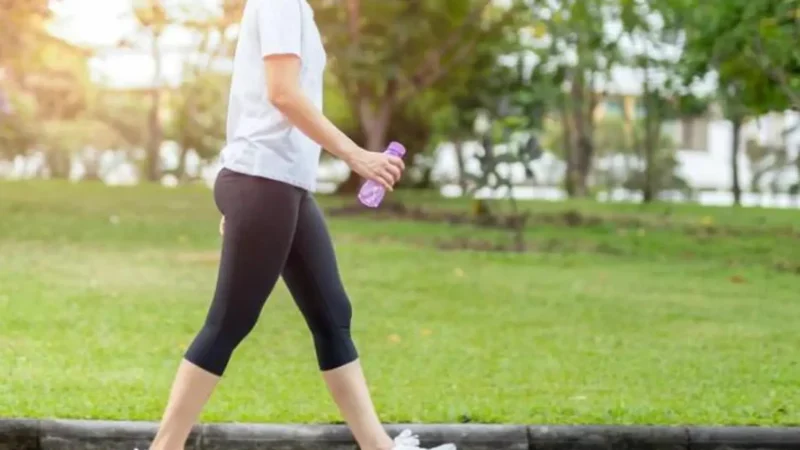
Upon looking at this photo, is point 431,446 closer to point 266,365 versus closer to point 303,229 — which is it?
point 303,229

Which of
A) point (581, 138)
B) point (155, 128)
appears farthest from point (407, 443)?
point (155, 128)

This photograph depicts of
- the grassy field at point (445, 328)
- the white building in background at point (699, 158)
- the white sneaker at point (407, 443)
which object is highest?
the white sneaker at point (407, 443)

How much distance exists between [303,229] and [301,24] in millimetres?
648

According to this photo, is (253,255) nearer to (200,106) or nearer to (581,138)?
(581,138)

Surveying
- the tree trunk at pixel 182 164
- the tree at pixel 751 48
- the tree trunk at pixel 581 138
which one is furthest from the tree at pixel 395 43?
the tree trunk at pixel 182 164

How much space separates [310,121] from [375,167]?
0.23 meters

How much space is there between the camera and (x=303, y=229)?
4.41m

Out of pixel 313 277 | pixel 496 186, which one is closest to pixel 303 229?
pixel 313 277

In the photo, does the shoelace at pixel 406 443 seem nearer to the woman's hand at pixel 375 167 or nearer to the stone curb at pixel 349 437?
the stone curb at pixel 349 437

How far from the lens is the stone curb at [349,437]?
16.4 feet

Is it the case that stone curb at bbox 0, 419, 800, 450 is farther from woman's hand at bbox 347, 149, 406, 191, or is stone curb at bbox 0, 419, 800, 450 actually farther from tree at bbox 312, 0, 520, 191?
tree at bbox 312, 0, 520, 191

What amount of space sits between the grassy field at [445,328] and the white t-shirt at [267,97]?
1.34m

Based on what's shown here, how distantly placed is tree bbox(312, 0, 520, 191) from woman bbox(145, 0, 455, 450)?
13.5 metres

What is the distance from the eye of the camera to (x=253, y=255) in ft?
13.9
